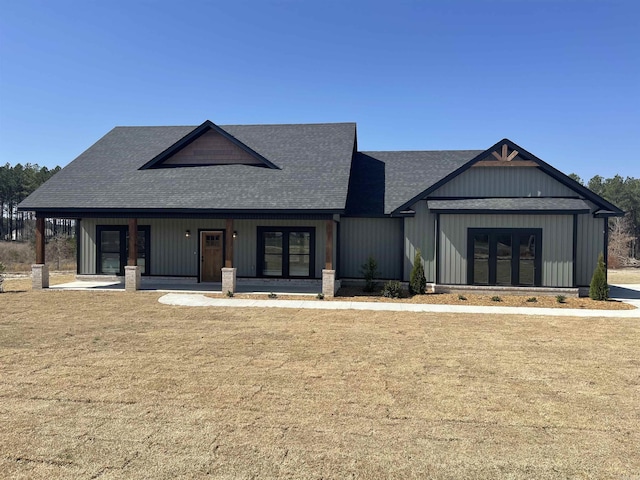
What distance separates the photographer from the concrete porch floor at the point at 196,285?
17.1 metres

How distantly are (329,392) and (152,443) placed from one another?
8.69 feet

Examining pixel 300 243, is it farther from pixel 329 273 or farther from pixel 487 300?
pixel 487 300

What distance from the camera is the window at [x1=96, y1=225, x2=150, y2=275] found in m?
19.7

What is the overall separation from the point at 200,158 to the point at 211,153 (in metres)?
0.63

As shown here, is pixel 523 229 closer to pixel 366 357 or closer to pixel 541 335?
pixel 541 335

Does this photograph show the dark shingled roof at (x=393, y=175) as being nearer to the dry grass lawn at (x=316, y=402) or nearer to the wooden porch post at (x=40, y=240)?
the dry grass lawn at (x=316, y=402)

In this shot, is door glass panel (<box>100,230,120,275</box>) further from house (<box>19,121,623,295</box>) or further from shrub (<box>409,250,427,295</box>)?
shrub (<box>409,250,427,295</box>)

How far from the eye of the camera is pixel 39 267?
679 inches

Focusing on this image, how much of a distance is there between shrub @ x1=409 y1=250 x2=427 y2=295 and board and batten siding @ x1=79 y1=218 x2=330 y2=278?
4294mm

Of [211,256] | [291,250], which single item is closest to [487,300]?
[291,250]

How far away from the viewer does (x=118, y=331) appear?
33.3 ft

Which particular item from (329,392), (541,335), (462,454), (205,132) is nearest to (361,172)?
(205,132)

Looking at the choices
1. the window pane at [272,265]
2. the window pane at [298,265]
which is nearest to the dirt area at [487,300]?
the window pane at [298,265]

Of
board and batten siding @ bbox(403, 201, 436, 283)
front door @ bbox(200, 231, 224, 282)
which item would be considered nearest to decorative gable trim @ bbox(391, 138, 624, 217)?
board and batten siding @ bbox(403, 201, 436, 283)
